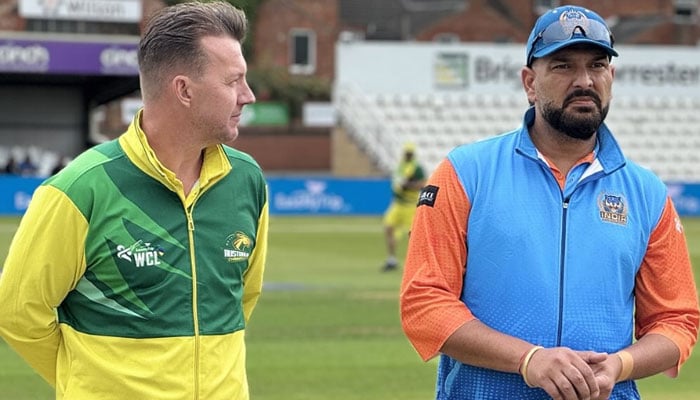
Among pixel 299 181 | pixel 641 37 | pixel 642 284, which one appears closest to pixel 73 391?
pixel 642 284

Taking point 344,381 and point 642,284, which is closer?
point 642,284

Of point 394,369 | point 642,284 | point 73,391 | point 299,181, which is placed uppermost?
point 642,284

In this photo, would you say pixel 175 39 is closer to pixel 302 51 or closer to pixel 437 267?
pixel 437 267

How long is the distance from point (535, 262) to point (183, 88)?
3.83 ft

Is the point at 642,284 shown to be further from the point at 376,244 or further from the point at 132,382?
the point at 376,244

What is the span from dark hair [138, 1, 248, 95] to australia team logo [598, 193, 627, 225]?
1.25m

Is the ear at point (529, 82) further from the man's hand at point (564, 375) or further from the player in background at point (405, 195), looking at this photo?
the player in background at point (405, 195)

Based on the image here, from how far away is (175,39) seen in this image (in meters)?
4.19

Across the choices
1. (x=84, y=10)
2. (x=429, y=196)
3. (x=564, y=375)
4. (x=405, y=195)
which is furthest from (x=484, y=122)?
(x=564, y=375)

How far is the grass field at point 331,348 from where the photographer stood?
11.1 meters

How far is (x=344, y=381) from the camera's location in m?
11.5

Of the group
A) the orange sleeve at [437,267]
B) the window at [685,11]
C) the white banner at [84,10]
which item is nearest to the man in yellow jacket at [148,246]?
the orange sleeve at [437,267]

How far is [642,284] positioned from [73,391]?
1.77 metres

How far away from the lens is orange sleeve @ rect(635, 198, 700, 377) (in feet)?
14.4
